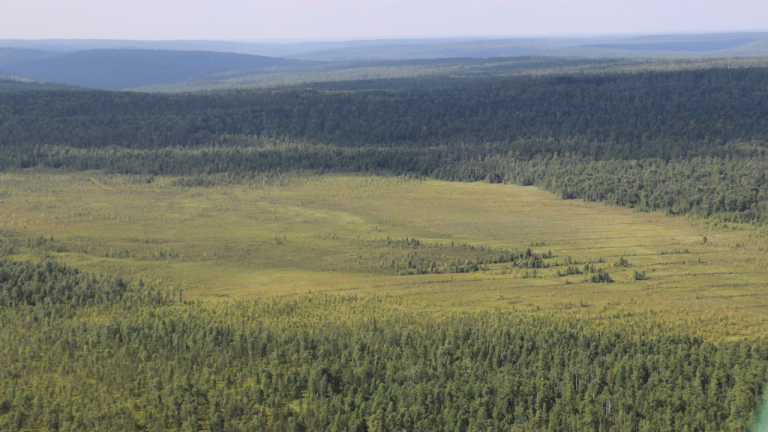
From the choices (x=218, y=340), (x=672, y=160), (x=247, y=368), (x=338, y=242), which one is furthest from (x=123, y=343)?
(x=672, y=160)

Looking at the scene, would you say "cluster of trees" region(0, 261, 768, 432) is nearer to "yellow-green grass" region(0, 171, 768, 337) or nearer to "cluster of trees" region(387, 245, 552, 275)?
"yellow-green grass" region(0, 171, 768, 337)

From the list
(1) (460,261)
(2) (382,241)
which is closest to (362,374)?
(1) (460,261)

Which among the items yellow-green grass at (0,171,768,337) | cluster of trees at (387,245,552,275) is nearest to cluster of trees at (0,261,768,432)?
yellow-green grass at (0,171,768,337)

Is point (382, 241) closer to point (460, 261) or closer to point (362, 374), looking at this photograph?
point (460, 261)

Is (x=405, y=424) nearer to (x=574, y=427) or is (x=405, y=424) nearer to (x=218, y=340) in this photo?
(x=574, y=427)

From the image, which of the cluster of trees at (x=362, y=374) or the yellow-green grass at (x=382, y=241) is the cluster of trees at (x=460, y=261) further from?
the cluster of trees at (x=362, y=374)
